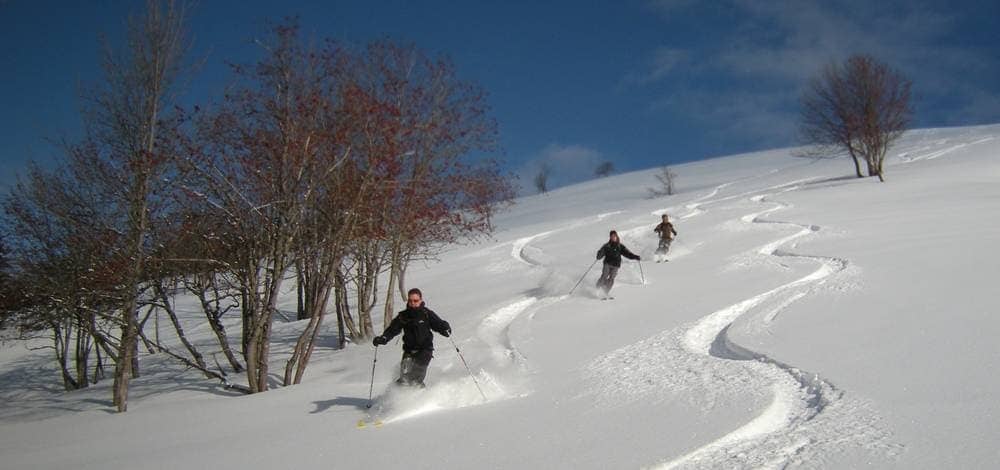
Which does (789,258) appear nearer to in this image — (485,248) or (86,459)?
(86,459)

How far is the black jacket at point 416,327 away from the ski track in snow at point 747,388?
2.14 meters

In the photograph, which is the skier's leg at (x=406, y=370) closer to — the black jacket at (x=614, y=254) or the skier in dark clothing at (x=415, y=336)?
the skier in dark clothing at (x=415, y=336)

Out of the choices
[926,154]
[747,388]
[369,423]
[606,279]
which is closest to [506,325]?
[606,279]

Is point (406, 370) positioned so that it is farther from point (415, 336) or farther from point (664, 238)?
point (664, 238)

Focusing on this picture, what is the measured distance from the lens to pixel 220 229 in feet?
35.8

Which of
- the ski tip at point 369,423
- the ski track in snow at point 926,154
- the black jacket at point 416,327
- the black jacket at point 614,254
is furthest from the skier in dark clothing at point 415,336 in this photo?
the ski track in snow at point 926,154

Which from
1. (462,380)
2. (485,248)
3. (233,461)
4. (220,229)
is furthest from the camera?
(485,248)

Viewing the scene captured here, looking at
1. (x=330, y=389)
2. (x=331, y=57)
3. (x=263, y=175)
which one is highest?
(x=331, y=57)

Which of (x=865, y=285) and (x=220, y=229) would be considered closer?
(x=865, y=285)

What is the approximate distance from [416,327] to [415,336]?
12cm

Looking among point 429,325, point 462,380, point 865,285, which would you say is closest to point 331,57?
point 429,325

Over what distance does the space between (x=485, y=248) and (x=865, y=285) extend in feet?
68.1

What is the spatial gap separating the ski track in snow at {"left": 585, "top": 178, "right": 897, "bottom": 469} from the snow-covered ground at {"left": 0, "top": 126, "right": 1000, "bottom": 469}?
0.03 metres

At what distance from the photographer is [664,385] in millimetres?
6715
